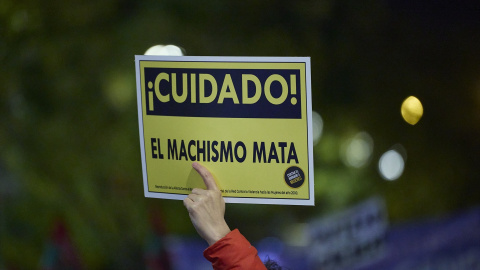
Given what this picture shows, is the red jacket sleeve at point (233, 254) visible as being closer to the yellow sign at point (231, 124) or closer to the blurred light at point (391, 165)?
the yellow sign at point (231, 124)

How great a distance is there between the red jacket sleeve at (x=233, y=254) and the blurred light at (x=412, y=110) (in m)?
0.40

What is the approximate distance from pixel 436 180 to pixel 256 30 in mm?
474

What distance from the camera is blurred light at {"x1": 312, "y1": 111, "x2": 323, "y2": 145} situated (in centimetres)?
122

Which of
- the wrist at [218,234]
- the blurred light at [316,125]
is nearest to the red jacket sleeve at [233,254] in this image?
the wrist at [218,234]

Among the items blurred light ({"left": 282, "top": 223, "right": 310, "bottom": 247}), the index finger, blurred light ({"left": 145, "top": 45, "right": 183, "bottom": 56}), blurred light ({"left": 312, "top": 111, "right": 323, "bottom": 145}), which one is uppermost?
blurred light ({"left": 145, "top": 45, "right": 183, "bottom": 56})

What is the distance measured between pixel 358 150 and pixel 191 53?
16.0 inches

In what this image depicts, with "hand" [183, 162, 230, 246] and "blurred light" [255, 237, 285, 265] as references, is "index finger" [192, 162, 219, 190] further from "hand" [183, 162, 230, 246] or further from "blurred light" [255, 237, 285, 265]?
"blurred light" [255, 237, 285, 265]

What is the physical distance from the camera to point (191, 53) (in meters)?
1.28

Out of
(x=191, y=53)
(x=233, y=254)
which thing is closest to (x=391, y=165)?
(x=233, y=254)

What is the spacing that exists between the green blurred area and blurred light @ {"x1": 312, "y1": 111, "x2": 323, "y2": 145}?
0.01 m

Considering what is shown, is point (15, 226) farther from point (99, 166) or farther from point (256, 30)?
point (256, 30)

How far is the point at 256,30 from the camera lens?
1.24 meters

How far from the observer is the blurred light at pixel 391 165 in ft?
3.93

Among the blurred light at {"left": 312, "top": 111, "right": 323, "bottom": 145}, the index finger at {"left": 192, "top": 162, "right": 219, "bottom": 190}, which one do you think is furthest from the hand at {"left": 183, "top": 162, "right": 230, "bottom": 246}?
the blurred light at {"left": 312, "top": 111, "right": 323, "bottom": 145}
